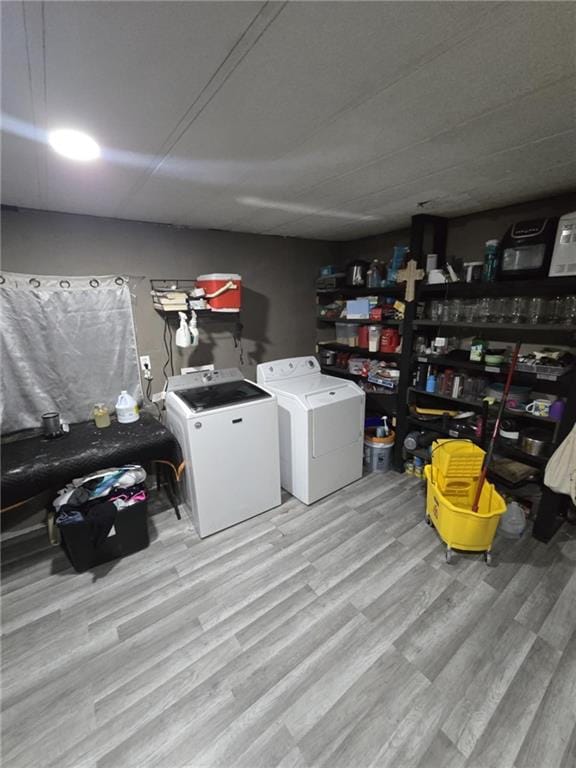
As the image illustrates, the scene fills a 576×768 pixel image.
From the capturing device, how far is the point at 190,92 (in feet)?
3.10

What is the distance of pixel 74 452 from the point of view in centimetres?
196

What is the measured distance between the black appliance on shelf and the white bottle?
9.18ft

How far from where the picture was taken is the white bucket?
9.68ft

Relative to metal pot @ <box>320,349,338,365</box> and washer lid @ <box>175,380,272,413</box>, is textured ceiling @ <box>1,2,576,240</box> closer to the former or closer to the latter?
washer lid @ <box>175,380,272,413</box>

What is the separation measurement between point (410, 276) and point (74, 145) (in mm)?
2258

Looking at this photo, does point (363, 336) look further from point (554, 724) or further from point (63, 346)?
point (554, 724)

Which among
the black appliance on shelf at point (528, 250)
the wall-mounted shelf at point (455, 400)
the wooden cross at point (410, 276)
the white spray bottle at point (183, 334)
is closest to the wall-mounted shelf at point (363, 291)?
the wooden cross at point (410, 276)

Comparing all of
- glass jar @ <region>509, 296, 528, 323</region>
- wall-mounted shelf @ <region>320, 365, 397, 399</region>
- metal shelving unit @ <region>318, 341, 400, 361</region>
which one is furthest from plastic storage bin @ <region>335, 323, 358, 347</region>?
glass jar @ <region>509, 296, 528, 323</region>

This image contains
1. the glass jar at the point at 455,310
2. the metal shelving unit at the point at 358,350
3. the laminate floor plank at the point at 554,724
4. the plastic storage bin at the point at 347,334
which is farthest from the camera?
the plastic storage bin at the point at 347,334

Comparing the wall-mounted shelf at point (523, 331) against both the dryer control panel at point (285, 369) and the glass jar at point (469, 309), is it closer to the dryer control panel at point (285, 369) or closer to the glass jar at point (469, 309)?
the glass jar at point (469, 309)

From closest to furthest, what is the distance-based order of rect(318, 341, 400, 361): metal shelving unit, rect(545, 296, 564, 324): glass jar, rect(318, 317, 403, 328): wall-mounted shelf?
rect(545, 296, 564, 324): glass jar, rect(318, 317, 403, 328): wall-mounted shelf, rect(318, 341, 400, 361): metal shelving unit

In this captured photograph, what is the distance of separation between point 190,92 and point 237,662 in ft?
7.27

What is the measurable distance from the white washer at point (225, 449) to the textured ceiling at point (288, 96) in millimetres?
1299

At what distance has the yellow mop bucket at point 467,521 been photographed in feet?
6.02
